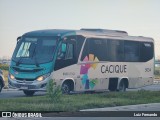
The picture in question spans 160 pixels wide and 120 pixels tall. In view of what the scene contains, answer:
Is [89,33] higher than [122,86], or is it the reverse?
[89,33]

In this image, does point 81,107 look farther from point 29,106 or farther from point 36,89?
point 36,89

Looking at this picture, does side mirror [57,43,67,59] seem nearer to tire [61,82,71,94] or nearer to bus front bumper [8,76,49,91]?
tire [61,82,71,94]

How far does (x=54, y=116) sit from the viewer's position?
13.5 metres

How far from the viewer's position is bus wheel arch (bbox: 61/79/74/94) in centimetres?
2130

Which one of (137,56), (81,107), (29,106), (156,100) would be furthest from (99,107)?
(137,56)

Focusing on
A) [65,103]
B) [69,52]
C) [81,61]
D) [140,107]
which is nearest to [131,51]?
[81,61]

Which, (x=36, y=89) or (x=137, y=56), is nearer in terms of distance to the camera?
(x=36, y=89)

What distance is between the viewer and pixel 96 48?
914 inches

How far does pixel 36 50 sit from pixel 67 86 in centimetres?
338

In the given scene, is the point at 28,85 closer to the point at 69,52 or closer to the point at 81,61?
the point at 69,52

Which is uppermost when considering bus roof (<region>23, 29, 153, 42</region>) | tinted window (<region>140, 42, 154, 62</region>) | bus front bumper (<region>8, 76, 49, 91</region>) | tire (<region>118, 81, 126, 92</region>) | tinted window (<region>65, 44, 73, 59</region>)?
bus roof (<region>23, 29, 153, 42</region>)

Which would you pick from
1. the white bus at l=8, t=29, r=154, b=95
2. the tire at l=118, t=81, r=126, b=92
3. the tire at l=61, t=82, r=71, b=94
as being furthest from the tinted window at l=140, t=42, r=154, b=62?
the tire at l=61, t=82, r=71, b=94

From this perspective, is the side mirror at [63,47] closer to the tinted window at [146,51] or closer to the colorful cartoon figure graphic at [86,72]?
the colorful cartoon figure graphic at [86,72]

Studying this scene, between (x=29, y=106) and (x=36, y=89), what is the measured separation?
199 inches
